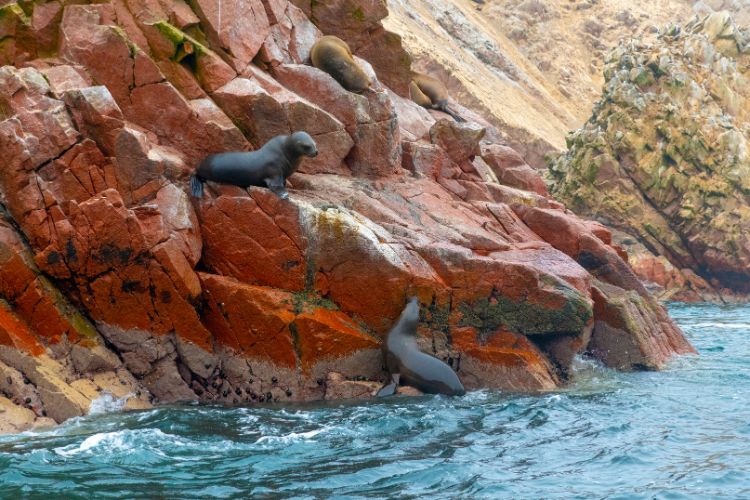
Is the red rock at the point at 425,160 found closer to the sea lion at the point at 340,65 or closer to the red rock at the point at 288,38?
the sea lion at the point at 340,65

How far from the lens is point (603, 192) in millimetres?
30078

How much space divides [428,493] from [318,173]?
660 centimetres

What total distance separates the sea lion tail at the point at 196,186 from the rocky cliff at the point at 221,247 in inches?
5.5

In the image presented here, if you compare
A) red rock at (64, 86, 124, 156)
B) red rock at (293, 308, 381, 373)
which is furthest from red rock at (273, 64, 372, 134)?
red rock at (293, 308, 381, 373)

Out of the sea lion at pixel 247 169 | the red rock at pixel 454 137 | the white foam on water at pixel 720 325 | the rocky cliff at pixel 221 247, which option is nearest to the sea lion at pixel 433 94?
the red rock at pixel 454 137

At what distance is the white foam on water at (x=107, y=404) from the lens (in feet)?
31.7

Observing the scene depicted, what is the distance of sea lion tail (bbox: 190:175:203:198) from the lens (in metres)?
11.0

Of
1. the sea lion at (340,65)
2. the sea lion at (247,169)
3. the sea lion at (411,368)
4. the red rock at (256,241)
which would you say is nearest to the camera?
the sea lion at (411,368)

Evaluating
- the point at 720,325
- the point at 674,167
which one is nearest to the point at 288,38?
the point at 720,325

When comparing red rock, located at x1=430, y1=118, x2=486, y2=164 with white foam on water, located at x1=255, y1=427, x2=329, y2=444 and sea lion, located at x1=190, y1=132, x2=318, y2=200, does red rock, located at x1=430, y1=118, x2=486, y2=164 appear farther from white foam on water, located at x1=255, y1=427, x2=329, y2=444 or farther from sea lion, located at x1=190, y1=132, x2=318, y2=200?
white foam on water, located at x1=255, y1=427, x2=329, y2=444

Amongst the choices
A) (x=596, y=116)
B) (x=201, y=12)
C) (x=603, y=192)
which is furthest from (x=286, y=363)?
(x=596, y=116)

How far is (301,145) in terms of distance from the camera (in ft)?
37.8

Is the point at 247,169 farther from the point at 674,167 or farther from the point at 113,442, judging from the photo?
the point at 674,167

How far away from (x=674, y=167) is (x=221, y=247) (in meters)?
22.3
